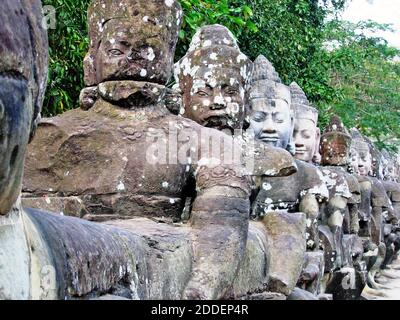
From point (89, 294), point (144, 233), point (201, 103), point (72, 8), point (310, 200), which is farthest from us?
point (72, 8)

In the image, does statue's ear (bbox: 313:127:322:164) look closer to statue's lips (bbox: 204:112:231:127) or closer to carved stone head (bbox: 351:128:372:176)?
carved stone head (bbox: 351:128:372:176)

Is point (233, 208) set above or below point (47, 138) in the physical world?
below

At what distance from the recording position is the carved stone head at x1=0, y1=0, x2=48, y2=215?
1.68 meters

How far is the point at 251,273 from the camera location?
13.3ft

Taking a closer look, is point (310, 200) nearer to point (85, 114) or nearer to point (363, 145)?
point (85, 114)

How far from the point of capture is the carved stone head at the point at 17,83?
5.52 feet

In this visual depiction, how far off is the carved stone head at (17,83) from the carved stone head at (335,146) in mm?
7957

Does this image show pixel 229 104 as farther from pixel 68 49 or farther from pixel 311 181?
pixel 68 49

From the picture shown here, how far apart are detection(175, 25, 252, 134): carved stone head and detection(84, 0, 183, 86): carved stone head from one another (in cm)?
91

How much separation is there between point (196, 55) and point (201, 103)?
0.41 m

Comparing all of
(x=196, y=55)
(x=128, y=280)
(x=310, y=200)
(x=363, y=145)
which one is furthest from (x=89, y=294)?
(x=363, y=145)

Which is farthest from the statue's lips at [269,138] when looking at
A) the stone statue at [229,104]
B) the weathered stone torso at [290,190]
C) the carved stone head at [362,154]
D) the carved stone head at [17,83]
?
the carved stone head at [362,154]

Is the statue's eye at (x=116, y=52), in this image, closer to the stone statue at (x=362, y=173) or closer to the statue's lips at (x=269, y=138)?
the statue's lips at (x=269, y=138)

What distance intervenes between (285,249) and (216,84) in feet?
3.73
